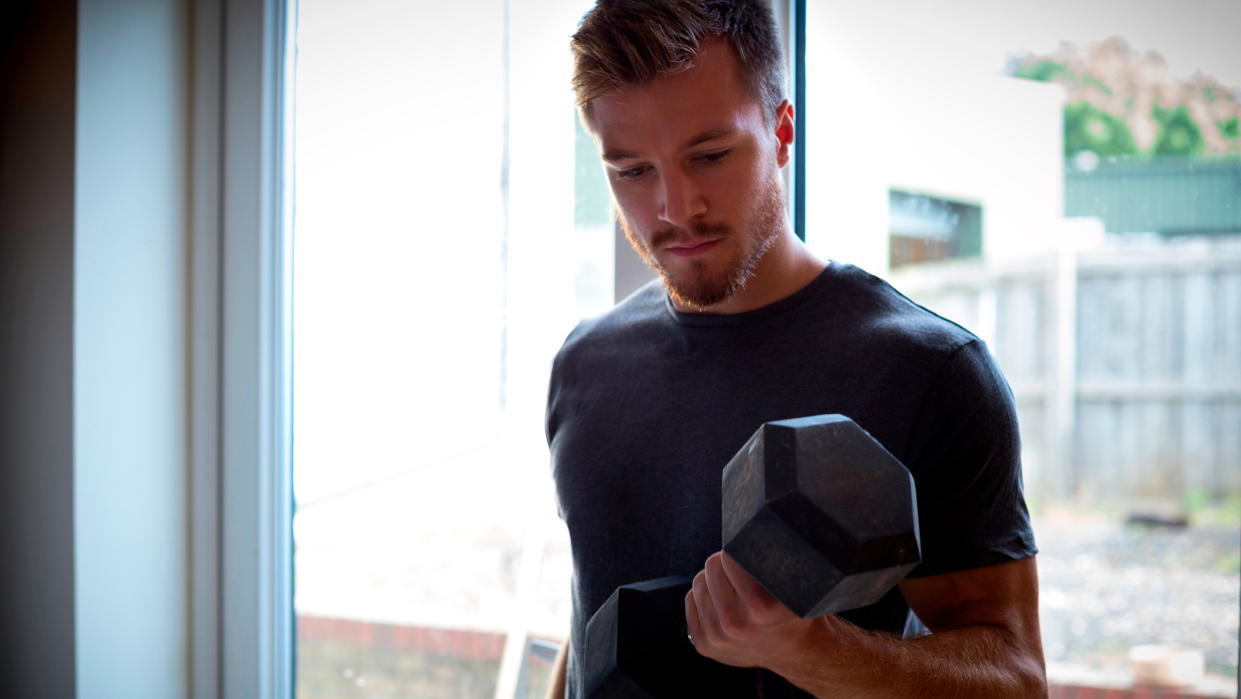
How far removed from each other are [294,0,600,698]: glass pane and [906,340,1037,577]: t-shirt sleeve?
636mm

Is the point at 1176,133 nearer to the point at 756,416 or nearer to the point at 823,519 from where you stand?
the point at 756,416

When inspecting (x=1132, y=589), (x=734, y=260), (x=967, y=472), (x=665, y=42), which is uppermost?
(x=665, y=42)

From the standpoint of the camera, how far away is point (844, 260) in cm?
111

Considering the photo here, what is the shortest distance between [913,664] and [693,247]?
454 millimetres

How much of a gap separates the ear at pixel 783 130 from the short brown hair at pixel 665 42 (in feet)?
0.05

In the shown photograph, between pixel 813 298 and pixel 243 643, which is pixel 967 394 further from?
pixel 243 643

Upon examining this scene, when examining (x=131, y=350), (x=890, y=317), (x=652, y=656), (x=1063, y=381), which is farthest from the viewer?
(x=131, y=350)

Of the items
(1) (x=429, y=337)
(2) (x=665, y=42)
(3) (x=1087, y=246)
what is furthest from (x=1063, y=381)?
(1) (x=429, y=337)

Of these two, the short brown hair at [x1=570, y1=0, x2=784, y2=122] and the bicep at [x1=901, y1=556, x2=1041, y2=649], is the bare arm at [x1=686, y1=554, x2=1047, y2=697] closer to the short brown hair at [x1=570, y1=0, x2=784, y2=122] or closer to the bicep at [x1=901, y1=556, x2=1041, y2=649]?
the bicep at [x1=901, y1=556, x2=1041, y2=649]

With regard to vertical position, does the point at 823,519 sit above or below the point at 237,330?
below

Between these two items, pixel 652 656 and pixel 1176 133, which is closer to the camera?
pixel 652 656

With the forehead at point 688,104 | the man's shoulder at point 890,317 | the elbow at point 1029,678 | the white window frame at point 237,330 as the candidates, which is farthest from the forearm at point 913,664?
the white window frame at point 237,330

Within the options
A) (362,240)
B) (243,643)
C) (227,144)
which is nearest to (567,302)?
(362,240)

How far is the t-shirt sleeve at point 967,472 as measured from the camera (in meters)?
0.71
